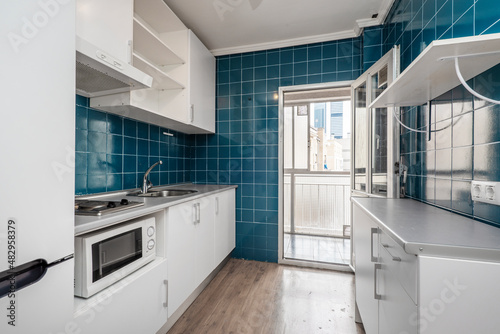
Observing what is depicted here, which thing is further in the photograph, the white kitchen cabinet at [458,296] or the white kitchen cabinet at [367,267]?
the white kitchen cabinet at [367,267]

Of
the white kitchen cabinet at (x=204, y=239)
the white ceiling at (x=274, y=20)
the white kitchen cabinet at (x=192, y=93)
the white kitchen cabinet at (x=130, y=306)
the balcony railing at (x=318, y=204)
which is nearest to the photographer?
the white kitchen cabinet at (x=130, y=306)

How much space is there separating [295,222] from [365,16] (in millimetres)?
2848

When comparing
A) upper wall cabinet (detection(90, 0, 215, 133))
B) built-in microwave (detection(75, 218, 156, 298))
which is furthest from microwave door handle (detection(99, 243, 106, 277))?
upper wall cabinet (detection(90, 0, 215, 133))

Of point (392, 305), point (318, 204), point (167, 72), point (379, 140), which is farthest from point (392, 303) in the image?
point (318, 204)

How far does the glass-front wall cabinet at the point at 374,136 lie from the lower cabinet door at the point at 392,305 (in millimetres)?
945

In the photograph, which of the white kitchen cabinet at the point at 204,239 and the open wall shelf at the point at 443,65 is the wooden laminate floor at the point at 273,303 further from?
the open wall shelf at the point at 443,65

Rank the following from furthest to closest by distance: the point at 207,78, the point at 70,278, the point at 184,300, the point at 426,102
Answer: the point at 207,78 → the point at 184,300 → the point at 426,102 → the point at 70,278

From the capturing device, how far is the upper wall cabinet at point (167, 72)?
1788 mm

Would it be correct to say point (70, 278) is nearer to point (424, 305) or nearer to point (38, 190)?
point (38, 190)

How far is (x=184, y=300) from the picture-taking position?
66.8 inches

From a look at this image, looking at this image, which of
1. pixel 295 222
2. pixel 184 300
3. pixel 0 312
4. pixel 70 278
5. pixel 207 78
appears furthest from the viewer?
pixel 295 222

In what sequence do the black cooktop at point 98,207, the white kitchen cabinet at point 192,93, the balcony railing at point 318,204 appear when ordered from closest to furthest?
the black cooktop at point 98,207 < the white kitchen cabinet at point 192,93 < the balcony railing at point 318,204

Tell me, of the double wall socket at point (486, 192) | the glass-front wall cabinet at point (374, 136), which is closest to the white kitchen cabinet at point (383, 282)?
the double wall socket at point (486, 192)

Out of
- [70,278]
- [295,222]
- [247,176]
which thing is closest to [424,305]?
[70,278]
